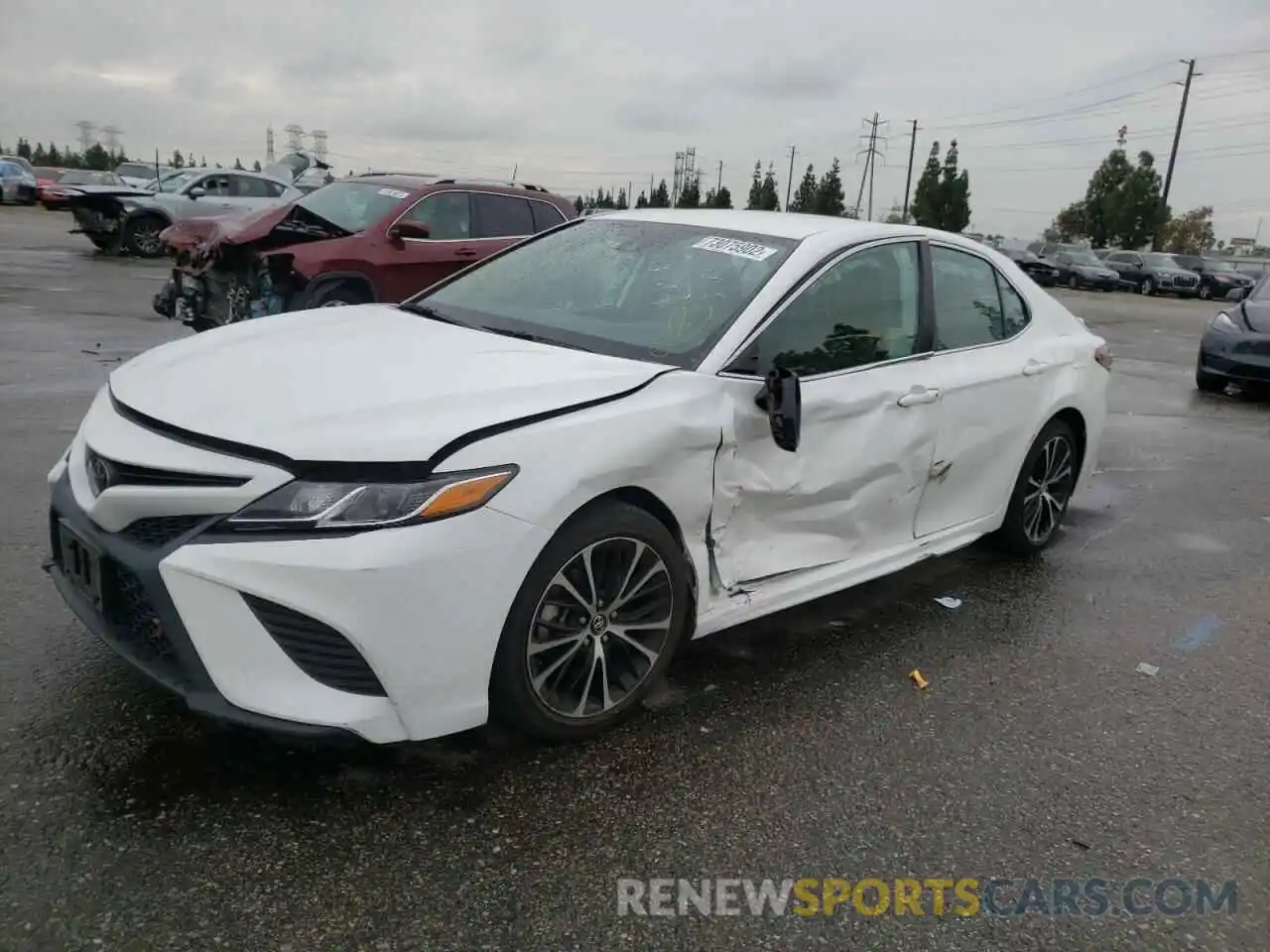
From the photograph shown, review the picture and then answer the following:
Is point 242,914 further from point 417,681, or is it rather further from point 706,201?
point 706,201

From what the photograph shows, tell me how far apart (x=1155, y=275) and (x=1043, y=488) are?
114 ft

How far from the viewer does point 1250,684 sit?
13.0ft

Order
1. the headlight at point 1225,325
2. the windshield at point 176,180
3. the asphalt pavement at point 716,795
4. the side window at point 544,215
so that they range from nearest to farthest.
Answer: the asphalt pavement at point 716,795 < the side window at point 544,215 < the headlight at point 1225,325 < the windshield at point 176,180

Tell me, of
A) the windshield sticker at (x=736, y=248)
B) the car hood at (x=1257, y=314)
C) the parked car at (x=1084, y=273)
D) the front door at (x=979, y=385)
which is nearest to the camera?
the windshield sticker at (x=736, y=248)

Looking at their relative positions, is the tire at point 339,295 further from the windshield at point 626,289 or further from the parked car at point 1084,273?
the parked car at point 1084,273

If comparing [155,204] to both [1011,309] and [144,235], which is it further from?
[1011,309]

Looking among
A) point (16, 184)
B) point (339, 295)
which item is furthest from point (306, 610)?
point (16, 184)

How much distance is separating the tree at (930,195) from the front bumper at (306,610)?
6131 centimetres

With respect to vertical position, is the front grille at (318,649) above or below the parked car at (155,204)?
below

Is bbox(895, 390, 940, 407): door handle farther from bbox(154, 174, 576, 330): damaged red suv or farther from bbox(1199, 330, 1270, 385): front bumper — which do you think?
bbox(1199, 330, 1270, 385): front bumper

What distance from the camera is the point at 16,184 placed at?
116 ft

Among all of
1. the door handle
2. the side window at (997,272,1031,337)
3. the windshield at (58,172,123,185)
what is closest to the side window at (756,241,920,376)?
the door handle

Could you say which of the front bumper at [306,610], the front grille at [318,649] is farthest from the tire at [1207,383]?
the front grille at [318,649]

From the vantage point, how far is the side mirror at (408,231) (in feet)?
28.5
